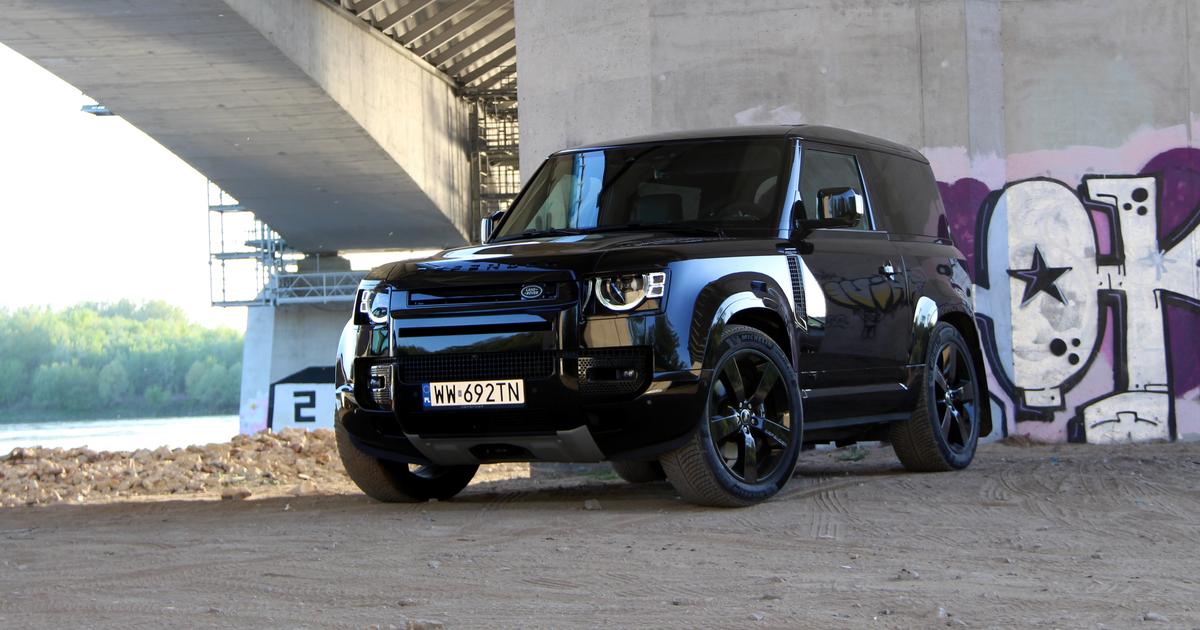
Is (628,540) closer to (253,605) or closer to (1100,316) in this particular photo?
(253,605)

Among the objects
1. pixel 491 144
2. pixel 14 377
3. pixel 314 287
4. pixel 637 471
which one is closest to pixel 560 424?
pixel 637 471

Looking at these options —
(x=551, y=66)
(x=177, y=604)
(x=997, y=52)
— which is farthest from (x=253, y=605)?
(x=997, y=52)

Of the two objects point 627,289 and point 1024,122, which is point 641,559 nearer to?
point 627,289

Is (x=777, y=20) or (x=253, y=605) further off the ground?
(x=777, y=20)

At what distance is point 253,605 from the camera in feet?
14.5

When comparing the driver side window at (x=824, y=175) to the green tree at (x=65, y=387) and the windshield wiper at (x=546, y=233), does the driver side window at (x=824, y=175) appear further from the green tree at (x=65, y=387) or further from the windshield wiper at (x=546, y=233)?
the green tree at (x=65, y=387)

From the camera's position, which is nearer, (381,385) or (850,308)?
(381,385)

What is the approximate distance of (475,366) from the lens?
21.2 feet

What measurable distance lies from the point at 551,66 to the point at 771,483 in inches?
252

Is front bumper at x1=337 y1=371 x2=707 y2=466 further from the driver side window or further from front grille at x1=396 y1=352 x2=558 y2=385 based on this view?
the driver side window

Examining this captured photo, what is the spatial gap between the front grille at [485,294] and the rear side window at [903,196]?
2502 mm

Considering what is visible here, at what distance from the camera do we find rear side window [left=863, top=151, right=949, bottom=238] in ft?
27.1

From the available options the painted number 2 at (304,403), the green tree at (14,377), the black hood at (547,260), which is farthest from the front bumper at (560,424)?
the green tree at (14,377)

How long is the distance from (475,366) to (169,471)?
635cm
